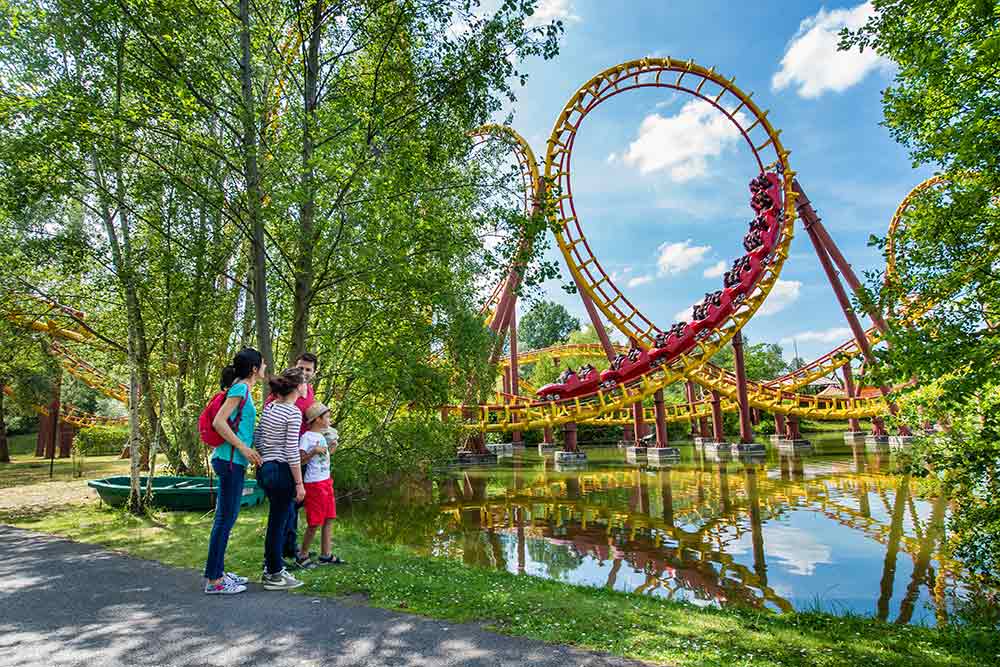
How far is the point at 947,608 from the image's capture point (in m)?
5.62

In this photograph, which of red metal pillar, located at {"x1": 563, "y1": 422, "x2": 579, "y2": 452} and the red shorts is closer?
the red shorts

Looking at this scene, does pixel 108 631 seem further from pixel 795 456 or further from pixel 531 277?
pixel 795 456

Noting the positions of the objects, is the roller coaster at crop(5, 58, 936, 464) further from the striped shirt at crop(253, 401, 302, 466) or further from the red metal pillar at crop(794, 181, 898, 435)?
the striped shirt at crop(253, 401, 302, 466)

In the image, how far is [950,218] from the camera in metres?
4.91

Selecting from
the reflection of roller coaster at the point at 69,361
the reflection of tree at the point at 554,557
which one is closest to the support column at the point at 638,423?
the reflection of tree at the point at 554,557

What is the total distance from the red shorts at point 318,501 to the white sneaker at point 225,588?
0.75 m

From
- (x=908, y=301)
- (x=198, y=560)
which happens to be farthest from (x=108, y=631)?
(x=908, y=301)

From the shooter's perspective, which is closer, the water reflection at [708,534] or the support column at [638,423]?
the water reflection at [708,534]

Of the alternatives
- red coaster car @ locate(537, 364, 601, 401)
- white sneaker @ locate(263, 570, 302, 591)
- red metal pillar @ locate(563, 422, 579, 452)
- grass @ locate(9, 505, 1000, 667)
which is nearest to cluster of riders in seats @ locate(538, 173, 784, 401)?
red coaster car @ locate(537, 364, 601, 401)

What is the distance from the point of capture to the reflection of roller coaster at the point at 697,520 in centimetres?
655

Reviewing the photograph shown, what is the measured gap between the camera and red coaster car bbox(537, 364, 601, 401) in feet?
64.6

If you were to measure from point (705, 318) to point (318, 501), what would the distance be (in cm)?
1845

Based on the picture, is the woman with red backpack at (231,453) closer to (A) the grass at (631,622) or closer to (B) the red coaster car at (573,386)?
(A) the grass at (631,622)

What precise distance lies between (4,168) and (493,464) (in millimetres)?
17012
